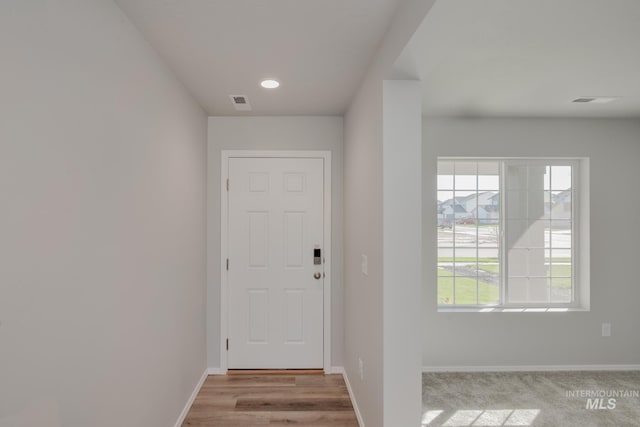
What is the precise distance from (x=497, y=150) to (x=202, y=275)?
305 cm

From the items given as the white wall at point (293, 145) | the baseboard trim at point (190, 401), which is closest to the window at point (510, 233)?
the white wall at point (293, 145)

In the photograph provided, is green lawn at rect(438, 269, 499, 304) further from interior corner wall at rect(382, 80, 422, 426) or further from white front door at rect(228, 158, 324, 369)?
interior corner wall at rect(382, 80, 422, 426)

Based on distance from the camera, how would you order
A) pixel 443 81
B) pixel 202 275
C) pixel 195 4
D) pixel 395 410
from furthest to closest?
pixel 202 275 < pixel 443 81 < pixel 395 410 < pixel 195 4

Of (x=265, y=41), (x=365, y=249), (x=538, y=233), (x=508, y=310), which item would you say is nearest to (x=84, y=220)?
(x=265, y=41)

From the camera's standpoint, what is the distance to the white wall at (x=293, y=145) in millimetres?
3361

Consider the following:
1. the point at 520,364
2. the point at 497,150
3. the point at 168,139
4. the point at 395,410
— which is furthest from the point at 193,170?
the point at 520,364

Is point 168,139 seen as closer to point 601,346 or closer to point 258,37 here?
point 258,37

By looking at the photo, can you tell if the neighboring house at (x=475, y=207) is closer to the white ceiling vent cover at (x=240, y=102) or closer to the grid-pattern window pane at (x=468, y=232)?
the grid-pattern window pane at (x=468, y=232)

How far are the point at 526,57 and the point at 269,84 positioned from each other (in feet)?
5.46

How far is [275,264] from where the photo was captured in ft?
11.1

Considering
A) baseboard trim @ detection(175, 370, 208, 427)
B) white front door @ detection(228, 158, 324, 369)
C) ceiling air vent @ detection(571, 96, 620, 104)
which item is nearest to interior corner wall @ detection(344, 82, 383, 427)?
white front door @ detection(228, 158, 324, 369)

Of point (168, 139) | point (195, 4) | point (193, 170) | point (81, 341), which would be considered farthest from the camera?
point (193, 170)

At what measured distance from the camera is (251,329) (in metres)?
3.38

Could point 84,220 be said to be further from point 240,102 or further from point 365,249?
point 240,102
